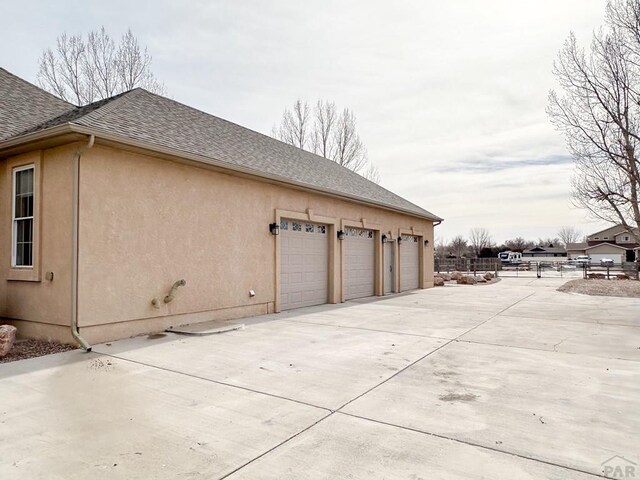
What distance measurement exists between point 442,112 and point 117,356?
1258 centimetres

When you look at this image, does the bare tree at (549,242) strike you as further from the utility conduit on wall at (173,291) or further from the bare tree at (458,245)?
the utility conduit on wall at (173,291)

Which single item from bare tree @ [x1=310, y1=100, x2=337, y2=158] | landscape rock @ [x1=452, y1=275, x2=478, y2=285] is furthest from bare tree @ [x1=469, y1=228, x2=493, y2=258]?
landscape rock @ [x1=452, y1=275, x2=478, y2=285]

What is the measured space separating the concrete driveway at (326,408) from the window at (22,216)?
8.10 feet

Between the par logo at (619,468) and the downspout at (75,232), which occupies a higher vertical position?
the downspout at (75,232)

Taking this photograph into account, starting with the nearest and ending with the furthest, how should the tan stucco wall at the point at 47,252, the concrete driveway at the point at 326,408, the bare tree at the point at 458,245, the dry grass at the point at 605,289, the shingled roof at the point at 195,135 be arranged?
the concrete driveway at the point at 326,408
the tan stucco wall at the point at 47,252
the shingled roof at the point at 195,135
the dry grass at the point at 605,289
the bare tree at the point at 458,245

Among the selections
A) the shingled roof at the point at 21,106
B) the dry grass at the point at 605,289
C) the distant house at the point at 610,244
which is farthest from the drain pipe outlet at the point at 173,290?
the distant house at the point at 610,244

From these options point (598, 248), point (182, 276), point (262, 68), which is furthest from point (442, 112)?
point (598, 248)

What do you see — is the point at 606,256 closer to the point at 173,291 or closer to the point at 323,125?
the point at 323,125

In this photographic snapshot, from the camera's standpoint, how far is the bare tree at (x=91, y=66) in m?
20.5

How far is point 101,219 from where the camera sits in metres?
6.91

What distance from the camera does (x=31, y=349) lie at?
6.41m

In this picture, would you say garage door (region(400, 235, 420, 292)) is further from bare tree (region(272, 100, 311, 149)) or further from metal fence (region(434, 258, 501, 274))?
bare tree (region(272, 100, 311, 149))

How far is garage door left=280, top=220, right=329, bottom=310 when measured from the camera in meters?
11.1

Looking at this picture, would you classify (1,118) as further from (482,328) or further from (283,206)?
(482,328)
